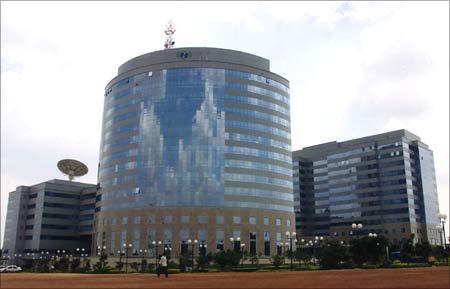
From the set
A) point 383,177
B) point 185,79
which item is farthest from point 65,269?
point 383,177

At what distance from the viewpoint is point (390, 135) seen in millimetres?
187375

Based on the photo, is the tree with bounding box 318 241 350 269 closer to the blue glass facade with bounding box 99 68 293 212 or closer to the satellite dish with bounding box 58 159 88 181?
the blue glass facade with bounding box 99 68 293 212

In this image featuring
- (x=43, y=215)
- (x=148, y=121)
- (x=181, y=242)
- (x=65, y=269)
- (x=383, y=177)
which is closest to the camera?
(x=65, y=269)

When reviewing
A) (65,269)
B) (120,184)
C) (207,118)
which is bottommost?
(65,269)

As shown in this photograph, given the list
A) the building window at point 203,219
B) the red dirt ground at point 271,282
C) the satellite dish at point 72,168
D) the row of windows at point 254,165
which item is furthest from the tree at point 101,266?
the satellite dish at point 72,168

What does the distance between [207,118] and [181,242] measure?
34.4 metres

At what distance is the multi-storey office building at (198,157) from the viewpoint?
401ft

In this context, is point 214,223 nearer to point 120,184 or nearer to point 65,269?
point 120,184

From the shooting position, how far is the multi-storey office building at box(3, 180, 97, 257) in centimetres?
16312

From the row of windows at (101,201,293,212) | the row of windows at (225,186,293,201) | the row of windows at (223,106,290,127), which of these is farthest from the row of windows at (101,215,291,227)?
the row of windows at (223,106,290,127)

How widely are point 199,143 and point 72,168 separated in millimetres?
66354

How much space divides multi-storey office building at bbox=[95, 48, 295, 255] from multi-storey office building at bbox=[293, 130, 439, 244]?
62.6 m

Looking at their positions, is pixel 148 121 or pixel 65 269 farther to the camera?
pixel 148 121

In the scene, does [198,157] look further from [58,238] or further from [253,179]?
[58,238]
